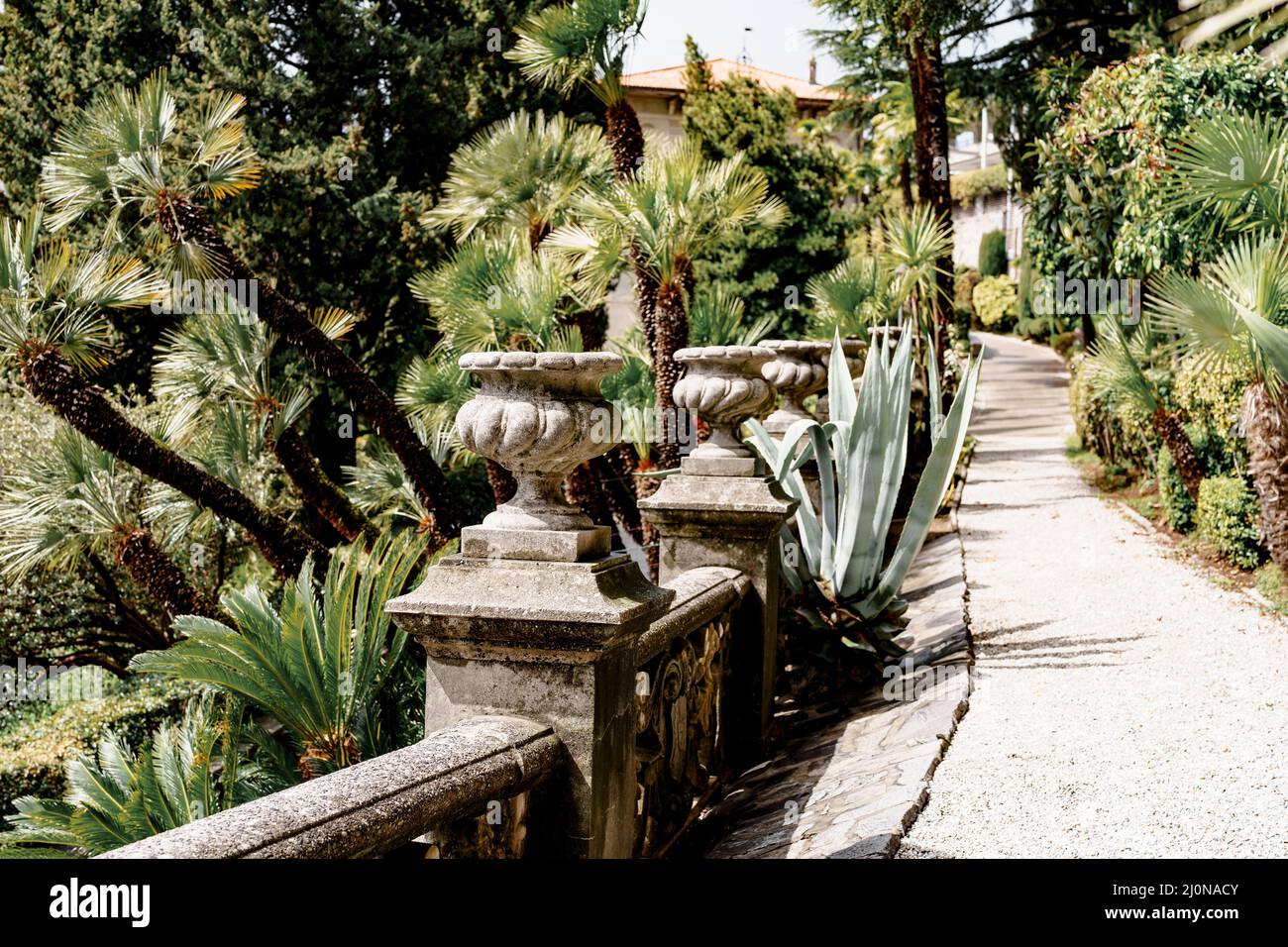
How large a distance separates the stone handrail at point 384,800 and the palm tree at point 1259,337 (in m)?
5.39

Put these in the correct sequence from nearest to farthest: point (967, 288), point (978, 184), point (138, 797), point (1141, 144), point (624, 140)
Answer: point (138, 797)
point (624, 140)
point (1141, 144)
point (967, 288)
point (978, 184)

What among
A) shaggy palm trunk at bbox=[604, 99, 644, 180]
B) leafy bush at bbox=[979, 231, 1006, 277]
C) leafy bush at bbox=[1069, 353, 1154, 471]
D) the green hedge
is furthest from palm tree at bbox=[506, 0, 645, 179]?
leafy bush at bbox=[979, 231, 1006, 277]

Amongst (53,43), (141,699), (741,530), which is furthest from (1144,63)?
(53,43)

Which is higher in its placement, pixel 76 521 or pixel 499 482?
pixel 499 482

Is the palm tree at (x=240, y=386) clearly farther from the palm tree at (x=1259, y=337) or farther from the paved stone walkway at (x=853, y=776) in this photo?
the palm tree at (x=1259, y=337)

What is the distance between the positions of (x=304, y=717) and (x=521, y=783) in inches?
81.9

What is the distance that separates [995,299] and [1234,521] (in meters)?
30.9

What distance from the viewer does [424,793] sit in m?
2.39

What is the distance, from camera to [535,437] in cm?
292

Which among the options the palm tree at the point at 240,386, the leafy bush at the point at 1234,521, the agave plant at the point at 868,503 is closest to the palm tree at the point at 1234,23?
the leafy bush at the point at 1234,521

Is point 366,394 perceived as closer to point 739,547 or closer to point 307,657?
point 739,547

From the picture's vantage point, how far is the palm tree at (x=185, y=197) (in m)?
10.0

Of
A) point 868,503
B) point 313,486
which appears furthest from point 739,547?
point 313,486
